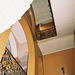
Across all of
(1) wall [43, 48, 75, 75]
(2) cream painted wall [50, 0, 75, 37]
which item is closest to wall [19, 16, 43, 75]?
(2) cream painted wall [50, 0, 75, 37]

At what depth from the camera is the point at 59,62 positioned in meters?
6.55

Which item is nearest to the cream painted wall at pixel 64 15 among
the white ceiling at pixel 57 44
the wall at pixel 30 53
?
the white ceiling at pixel 57 44

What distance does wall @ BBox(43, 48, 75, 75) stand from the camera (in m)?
6.10

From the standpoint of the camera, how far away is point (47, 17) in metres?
6.08

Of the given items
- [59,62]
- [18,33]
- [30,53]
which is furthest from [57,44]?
[18,33]

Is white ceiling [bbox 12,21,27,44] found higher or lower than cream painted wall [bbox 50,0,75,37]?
lower

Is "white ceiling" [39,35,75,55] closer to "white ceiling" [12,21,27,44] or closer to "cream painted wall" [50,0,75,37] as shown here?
"cream painted wall" [50,0,75,37]

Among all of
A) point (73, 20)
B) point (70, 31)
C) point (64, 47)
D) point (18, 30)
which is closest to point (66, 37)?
point (70, 31)

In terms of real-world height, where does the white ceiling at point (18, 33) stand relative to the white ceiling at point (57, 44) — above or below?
above

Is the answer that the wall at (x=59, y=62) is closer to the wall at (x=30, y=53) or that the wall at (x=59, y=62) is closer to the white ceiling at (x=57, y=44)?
the white ceiling at (x=57, y=44)

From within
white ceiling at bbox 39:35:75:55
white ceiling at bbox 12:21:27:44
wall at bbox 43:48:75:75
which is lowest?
wall at bbox 43:48:75:75

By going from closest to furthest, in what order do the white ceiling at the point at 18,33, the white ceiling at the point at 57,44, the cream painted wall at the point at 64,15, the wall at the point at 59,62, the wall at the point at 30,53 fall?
the cream painted wall at the point at 64,15 → the wall at the point at 30,53 → the wall at the point at 59,62 → the white ceiling at the point at 57,44 → the white ceiling at the point at 18,33

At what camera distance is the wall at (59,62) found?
6098 mm

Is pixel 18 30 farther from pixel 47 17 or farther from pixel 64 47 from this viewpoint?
pixel 64 47
